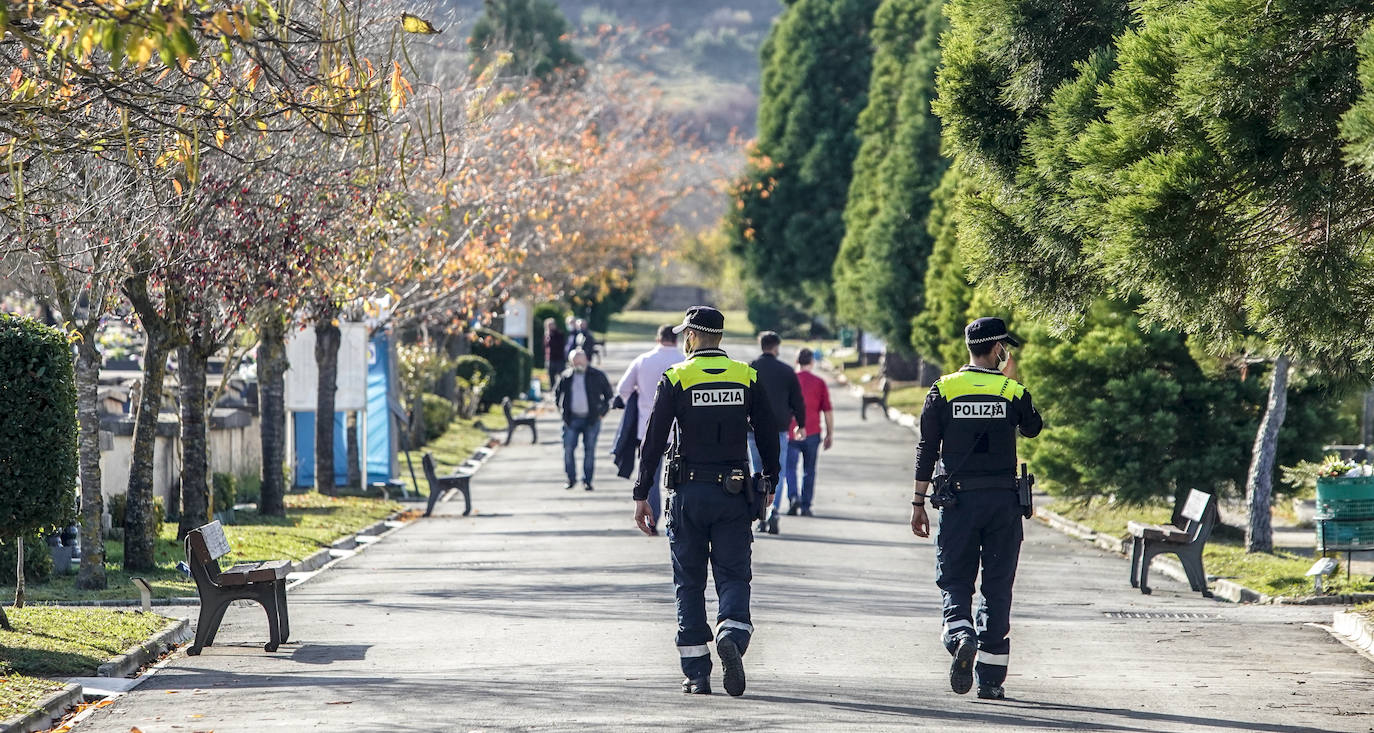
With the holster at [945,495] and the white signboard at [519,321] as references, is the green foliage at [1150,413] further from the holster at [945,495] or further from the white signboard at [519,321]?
the white signboard at [519,321]

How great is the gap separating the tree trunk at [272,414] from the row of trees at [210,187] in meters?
0.03

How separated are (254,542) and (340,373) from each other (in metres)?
6.03

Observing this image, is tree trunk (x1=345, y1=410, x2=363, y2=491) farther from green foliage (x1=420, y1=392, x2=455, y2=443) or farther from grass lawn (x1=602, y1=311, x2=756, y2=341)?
grass lawn (x1=602, y1=311, x2=756, y2=341)

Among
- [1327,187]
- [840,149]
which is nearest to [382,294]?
[1327,187]

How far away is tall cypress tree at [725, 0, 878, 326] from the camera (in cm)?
5238

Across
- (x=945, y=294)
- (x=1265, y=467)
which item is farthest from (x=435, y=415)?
(x=1265, y=467)

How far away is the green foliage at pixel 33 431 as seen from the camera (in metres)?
11.0

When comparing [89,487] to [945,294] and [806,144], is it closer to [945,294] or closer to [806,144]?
[945,294]

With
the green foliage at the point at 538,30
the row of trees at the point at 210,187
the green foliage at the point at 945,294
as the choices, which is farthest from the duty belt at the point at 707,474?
the green foliage at the point at 538,30

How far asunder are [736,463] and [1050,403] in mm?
10525

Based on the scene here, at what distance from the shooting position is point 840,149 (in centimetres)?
5259

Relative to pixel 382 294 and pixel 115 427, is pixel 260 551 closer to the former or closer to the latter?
pixel 115 427

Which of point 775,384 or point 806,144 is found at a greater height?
point 806,144

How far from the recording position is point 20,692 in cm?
932
